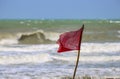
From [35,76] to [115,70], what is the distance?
2.86m

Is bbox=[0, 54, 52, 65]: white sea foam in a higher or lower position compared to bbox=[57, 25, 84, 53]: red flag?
lower

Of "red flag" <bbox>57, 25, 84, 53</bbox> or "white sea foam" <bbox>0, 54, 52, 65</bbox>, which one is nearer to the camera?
"red flag" <bbox>57, 25, 84, 53</bbox>

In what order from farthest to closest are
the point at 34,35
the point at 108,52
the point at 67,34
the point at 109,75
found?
the point at 34,35
the point at 108,52
the point at 109,75
the point at 67,34

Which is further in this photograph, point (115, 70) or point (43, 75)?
point (115, 70)

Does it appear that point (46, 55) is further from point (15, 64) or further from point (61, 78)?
point (61, 78)

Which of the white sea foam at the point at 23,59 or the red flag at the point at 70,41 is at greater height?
the red flag at the point at 70,41

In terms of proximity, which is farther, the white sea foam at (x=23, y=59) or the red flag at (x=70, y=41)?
the white sea foam at (x=23, y=59)

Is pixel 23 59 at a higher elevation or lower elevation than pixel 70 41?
lower

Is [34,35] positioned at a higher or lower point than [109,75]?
lower

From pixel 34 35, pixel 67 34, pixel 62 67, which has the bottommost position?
pixel 34 35

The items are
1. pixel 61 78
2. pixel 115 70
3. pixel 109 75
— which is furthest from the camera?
pixel 115 70

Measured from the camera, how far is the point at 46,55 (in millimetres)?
18047

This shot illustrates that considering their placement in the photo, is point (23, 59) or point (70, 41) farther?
point (23, 59)

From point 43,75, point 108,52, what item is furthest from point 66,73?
point 108,52
